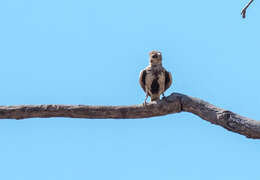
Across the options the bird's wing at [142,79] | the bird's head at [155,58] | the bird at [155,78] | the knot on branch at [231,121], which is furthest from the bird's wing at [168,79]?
the knot on branch at [231,121]

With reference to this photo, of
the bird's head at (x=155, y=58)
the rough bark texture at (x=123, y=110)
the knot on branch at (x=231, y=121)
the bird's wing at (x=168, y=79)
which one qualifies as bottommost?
the knot on branch at (x=231, y=121)

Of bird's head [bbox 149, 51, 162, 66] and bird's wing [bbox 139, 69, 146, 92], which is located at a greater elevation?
bird's head [bbox 149, 51, 162, 66]

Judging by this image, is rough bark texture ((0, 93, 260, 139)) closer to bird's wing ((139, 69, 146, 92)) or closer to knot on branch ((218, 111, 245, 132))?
knot on branch ((218, 111, 245, 132))

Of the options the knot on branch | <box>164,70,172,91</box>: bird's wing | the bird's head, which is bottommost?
the knot on branch

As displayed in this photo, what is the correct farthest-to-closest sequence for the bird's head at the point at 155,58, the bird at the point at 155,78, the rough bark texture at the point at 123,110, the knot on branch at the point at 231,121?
the bird's head at the point at 155,58 < the bird at the point at 155,78 < the rough bark texture at the point at 123,110 < the knot on branch at the point at 231,121

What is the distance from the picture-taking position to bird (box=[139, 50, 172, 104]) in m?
10.2

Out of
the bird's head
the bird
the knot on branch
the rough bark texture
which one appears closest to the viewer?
the knot on branch

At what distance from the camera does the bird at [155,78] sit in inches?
403

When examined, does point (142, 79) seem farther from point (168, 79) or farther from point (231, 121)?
point (231, 121)

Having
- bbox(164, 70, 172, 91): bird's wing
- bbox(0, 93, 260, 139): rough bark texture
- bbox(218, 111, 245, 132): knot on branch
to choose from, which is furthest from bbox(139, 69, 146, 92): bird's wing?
bbox(218, 111, 245, 132): knot on branch

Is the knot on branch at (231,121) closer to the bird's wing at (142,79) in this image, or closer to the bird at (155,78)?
the bird at (155,78)

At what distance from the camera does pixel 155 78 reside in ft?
33.8

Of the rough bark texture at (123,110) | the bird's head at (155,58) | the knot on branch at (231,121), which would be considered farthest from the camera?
the bird's head at (155,58)

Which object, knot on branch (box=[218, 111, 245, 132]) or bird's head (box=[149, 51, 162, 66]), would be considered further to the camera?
bird's head (box=[149, 51, 162, 66])
